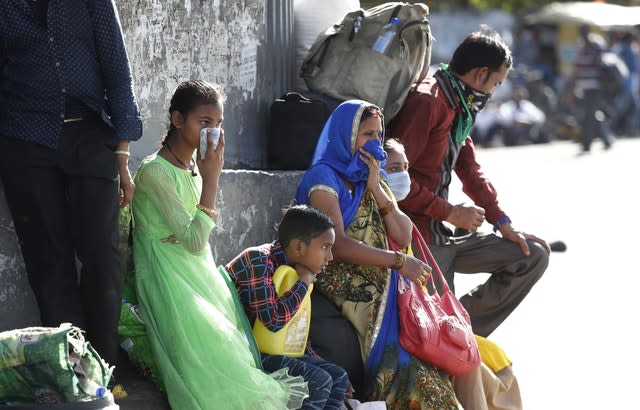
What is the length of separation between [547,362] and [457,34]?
24.9m

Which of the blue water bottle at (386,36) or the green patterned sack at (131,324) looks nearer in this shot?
the green patterned sack at (131,324)

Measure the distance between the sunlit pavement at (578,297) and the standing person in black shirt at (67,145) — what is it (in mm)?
2374

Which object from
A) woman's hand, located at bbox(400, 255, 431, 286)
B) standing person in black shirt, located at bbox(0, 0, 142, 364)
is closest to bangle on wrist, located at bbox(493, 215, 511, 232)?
woman's hand, located at bbox(400, 255, 431, 286)

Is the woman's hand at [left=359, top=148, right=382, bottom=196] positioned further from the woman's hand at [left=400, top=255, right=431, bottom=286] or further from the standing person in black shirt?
the standing person in black shirt

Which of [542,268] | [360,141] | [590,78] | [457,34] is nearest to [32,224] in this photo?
[360,141]

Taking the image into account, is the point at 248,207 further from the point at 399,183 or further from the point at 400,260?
the point at 400,260

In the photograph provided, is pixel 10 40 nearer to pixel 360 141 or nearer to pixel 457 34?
pixel 360 141

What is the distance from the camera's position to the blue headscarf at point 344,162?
16.8 feet

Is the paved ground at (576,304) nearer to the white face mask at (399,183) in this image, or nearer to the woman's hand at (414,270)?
the woman's hand at (414,270)

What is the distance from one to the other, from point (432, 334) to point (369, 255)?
1.27ft

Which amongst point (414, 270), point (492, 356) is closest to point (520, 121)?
point (492, 356)

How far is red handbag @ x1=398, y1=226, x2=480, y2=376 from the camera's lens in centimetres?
500

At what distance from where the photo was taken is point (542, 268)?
617 cm

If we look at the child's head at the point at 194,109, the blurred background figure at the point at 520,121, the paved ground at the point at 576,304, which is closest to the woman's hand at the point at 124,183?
the child's head at the point at 194,109
